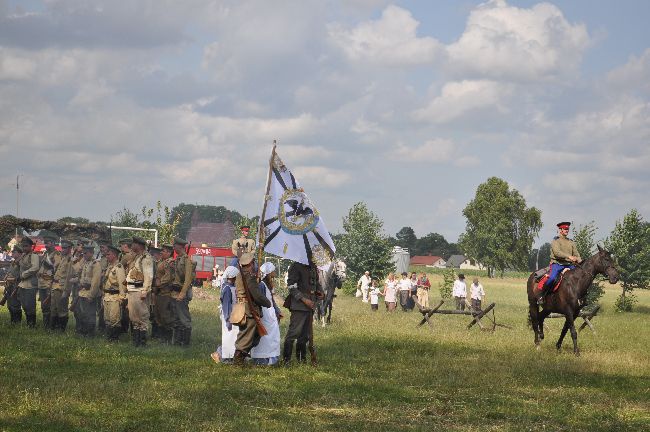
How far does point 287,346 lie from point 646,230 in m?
39.0

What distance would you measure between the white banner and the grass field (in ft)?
6.79

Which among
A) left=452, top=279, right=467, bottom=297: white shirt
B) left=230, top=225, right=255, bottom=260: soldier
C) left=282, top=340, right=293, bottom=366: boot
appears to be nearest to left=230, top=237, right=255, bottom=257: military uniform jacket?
left=230, top=225, right=255, bottom=260: soldier

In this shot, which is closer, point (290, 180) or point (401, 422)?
point (401, 422)

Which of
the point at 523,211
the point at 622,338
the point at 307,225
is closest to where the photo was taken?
the point at 307,225

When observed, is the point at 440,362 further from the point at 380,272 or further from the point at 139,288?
the point at 380,272

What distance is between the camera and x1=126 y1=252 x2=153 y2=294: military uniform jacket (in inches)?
728

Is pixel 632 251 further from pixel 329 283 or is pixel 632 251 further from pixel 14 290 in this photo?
pixel 14 290

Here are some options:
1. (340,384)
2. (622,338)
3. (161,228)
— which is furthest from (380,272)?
(340,384)

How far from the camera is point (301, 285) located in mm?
15992

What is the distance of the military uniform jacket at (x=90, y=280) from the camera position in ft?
66.9

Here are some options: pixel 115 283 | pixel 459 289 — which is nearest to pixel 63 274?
pixel 115 283

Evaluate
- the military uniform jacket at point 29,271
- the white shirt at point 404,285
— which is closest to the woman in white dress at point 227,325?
the military uniform jacket at point 29,271

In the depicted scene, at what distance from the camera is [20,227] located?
2294cm

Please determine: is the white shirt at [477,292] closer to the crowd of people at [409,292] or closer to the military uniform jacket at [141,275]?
the crowd of people at [409,292]
